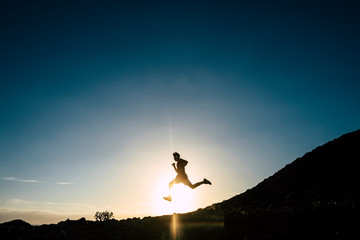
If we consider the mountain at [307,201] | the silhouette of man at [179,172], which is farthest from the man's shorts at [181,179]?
the mountain at [307,201]

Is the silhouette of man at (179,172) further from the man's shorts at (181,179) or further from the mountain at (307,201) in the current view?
the mountain at (307,201)

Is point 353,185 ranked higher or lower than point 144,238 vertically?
higher

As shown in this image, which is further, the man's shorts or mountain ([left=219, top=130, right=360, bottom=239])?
the man's shorts

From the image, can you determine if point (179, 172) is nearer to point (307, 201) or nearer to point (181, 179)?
point (181, 179)

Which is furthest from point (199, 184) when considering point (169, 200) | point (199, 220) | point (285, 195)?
point (285, 195)

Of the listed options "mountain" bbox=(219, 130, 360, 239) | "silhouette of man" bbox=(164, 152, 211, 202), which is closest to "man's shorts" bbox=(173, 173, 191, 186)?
"silhouette of man" bbox=(164, 152, 211, 202)

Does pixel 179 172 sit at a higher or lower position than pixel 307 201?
higher

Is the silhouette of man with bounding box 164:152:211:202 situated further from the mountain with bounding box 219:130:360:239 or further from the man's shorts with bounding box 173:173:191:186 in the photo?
the mountain with bounding box 219:130:360:239

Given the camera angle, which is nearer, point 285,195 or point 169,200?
point 169,200

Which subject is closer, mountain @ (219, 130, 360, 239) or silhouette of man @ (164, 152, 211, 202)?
mountain @ (219, 130, 360, 239)

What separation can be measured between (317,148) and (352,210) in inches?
1003

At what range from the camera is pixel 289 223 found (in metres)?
9.23

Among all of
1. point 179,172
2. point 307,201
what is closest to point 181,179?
point 179,172

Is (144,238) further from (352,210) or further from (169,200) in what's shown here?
(352,210)
